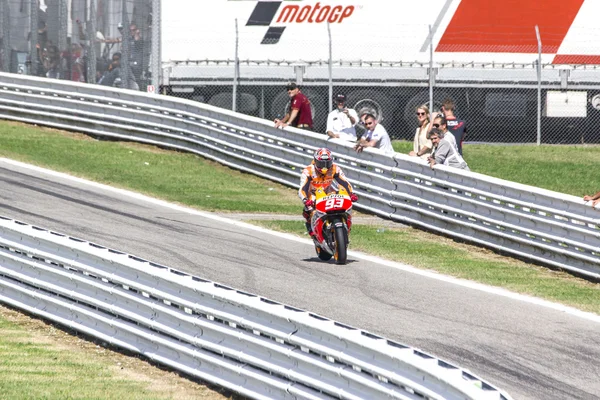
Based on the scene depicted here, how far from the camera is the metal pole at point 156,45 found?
974 inches

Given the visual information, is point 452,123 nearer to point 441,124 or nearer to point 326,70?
point 441,124

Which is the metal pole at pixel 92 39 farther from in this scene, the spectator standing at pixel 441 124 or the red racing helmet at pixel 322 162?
the red racing helmet at pixel 322 162

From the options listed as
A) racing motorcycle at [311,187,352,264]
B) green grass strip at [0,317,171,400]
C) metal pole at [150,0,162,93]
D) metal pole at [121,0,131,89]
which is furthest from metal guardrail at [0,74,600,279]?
green grass strip at [0,317,171,400]

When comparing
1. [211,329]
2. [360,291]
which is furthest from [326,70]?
[211,329]

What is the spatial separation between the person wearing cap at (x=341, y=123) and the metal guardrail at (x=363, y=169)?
331 mm

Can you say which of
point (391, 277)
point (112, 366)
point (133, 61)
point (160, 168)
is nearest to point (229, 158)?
point (160, 168)

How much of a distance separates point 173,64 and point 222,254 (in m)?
12.0

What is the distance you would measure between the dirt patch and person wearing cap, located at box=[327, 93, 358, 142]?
8.80 meters

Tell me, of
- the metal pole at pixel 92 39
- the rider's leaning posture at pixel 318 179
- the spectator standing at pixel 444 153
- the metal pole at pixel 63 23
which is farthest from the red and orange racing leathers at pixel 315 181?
the metal pole at pixel 63 23

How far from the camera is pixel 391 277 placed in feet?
42.9

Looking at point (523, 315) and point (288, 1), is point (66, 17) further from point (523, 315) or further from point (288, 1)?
point (523, 315)

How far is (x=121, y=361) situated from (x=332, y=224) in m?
4.83

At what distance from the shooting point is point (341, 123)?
19.1 m

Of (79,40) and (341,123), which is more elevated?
(79,40)
